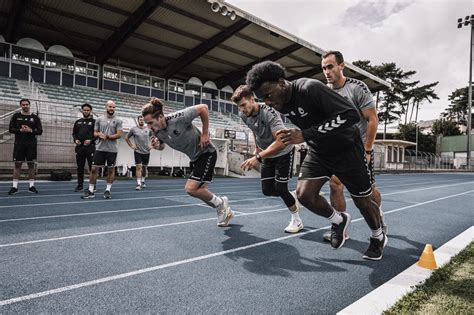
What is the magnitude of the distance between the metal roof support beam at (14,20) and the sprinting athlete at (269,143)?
57.0 feet

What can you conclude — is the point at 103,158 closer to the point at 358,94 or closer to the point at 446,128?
the point at 358,94

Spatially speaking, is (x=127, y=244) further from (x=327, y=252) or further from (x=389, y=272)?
(x=389, y=272)

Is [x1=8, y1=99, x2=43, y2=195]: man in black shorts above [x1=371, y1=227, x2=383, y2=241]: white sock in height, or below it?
above

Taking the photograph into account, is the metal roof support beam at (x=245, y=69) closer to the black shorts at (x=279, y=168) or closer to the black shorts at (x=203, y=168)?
the black shorts at (x=279, y=168)

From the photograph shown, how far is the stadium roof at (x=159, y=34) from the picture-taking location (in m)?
16.5

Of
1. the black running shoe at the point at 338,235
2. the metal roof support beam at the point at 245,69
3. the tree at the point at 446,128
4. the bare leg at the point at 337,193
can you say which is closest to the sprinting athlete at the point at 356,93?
the bare leg at the point at 337,193

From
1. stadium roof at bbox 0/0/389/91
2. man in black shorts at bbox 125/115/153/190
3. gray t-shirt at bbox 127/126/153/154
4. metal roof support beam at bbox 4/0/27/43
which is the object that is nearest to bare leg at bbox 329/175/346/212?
man in black shorts at bbox 125/115/153/190

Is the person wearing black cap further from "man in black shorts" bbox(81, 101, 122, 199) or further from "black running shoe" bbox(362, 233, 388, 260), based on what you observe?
"black running shoe" bbox(362, 233, 388, 260)

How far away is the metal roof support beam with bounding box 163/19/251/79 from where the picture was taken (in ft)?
61.9

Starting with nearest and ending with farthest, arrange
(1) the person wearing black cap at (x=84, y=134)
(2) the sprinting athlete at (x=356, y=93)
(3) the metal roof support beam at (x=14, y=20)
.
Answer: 1. (2) the sprinting athlete at (x=356, y=93)
2. (1) the person wearing black cap at (x=84, y=134)
3. (3) the metal roof support beam at (x=14, y=20)

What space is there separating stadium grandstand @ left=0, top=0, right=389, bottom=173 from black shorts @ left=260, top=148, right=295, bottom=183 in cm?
993

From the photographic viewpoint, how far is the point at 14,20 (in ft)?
55.4

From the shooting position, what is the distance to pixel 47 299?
214 cm

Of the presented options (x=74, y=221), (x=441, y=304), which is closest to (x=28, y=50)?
(x=74, y=221)
